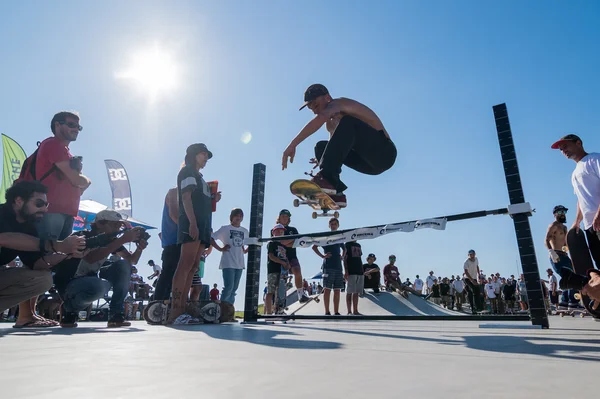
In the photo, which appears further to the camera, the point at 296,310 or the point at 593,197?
A: the point at 296,310

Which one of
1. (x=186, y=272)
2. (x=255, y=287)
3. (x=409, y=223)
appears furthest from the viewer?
(x=255, y=287)

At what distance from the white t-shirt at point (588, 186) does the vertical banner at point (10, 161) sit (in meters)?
13.4

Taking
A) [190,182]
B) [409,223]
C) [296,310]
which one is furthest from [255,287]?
[296,310]

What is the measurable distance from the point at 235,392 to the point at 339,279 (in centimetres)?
612

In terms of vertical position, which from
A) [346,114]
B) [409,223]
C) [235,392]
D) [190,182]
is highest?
[346,114]

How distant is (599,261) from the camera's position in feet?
9.98

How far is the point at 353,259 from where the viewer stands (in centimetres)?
720

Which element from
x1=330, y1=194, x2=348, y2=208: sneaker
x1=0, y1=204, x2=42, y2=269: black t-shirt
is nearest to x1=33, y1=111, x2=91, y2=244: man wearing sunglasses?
x1=0, y1=204, x2=42, y2=269: black t-shirt

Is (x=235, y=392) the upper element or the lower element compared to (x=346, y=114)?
lower

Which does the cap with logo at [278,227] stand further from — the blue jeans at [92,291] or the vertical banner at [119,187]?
the vertical banner at [119,187]

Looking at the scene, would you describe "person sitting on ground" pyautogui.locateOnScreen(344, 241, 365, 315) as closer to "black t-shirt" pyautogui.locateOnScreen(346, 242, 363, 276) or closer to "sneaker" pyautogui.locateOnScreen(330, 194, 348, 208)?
"black t-shirt" pyautogui.locateOnScreen(346, 242, 363, 276)

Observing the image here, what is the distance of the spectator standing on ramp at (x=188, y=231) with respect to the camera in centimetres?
400

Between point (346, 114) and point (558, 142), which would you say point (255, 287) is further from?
point (558, 142)

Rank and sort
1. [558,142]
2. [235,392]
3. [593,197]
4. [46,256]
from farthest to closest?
[558,142] < [593,197] < [46,256] < [235,392]
